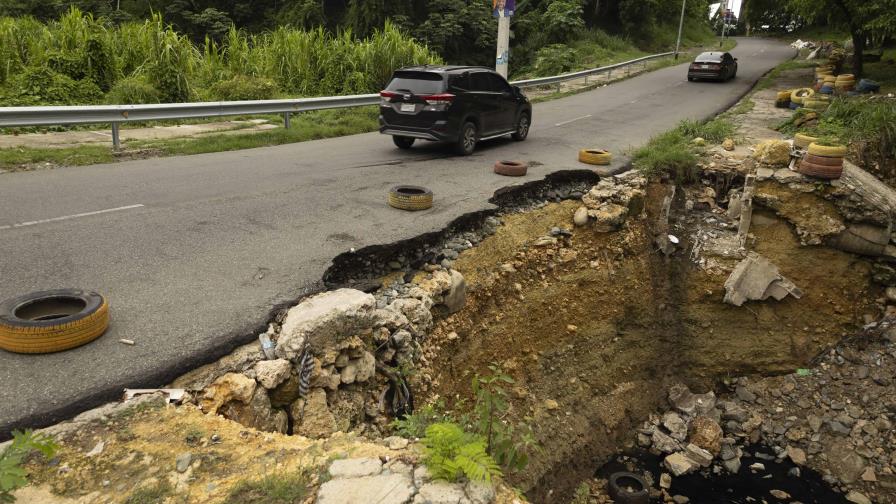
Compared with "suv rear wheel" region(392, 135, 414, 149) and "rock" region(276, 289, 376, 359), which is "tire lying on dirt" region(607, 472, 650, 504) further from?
"suv rear wheel" region(392, 135, 414, 149)

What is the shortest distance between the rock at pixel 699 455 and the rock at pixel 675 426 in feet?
0.98

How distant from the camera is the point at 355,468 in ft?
11.7

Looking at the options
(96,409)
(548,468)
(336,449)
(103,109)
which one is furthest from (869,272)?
(103,109)

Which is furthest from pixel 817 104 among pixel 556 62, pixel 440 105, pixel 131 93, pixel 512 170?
pixel 556 62

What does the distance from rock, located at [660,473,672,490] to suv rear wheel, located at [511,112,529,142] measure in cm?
857

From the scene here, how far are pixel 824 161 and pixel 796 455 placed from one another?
4916 millimetres

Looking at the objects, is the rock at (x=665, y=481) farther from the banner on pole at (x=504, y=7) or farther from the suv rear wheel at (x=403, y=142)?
the banner on pole at (x=504, y=7)

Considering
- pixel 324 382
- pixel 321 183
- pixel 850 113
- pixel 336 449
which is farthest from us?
pixel 850 113

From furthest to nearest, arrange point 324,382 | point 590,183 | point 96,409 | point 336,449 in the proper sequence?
point 590,183, point 324,382, point 96,409, point 336,449

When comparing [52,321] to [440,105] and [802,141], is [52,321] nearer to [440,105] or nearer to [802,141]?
[440,105]

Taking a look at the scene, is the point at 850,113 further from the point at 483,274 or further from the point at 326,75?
the point at 326,75

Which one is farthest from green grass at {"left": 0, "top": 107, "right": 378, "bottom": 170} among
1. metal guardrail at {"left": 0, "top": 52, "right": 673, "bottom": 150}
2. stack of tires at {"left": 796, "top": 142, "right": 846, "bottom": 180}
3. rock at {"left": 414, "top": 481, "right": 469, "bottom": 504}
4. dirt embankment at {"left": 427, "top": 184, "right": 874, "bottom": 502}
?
stack of tires at {"left": 796, "top": 142, "right": 846, "bottom": 180}

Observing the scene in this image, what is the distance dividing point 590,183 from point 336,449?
8.37 m

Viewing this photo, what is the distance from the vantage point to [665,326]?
34.1ft
